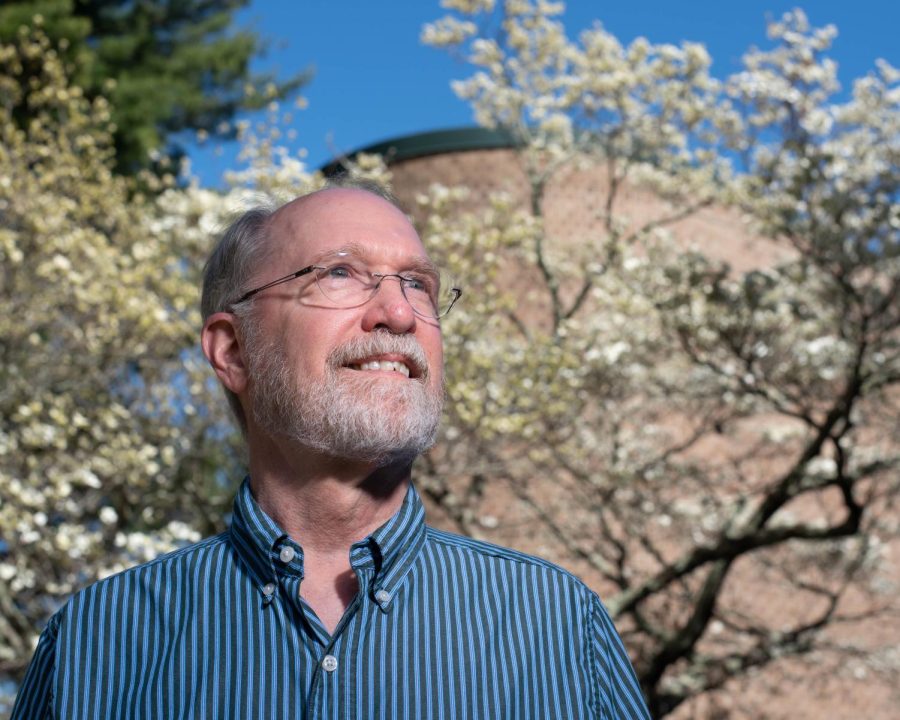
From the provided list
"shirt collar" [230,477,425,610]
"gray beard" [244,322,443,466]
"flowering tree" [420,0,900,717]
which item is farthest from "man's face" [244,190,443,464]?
"flowering tree" [420,0,900,717]

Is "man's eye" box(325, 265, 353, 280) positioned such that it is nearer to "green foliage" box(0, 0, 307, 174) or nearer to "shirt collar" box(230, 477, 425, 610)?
"shirt collar" box(230, 477, 425, 610)

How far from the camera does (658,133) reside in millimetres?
8906

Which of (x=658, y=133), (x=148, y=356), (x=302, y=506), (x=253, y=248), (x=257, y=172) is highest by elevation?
(x=658, y=133)

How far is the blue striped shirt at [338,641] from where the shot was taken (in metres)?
1.52

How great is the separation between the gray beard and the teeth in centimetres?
2

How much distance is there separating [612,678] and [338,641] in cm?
41

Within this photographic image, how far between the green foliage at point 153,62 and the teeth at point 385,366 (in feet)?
37.0

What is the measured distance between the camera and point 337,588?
164cm

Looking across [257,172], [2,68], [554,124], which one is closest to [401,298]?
[257,172]

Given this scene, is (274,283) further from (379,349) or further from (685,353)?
(685,353)

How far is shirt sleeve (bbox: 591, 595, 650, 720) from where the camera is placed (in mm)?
1584

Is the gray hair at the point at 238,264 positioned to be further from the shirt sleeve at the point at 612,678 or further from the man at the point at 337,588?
the shirt sleeve at the point at 612,678

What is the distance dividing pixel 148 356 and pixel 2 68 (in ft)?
17.2

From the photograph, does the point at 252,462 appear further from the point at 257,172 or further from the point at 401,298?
the point at 257,172
